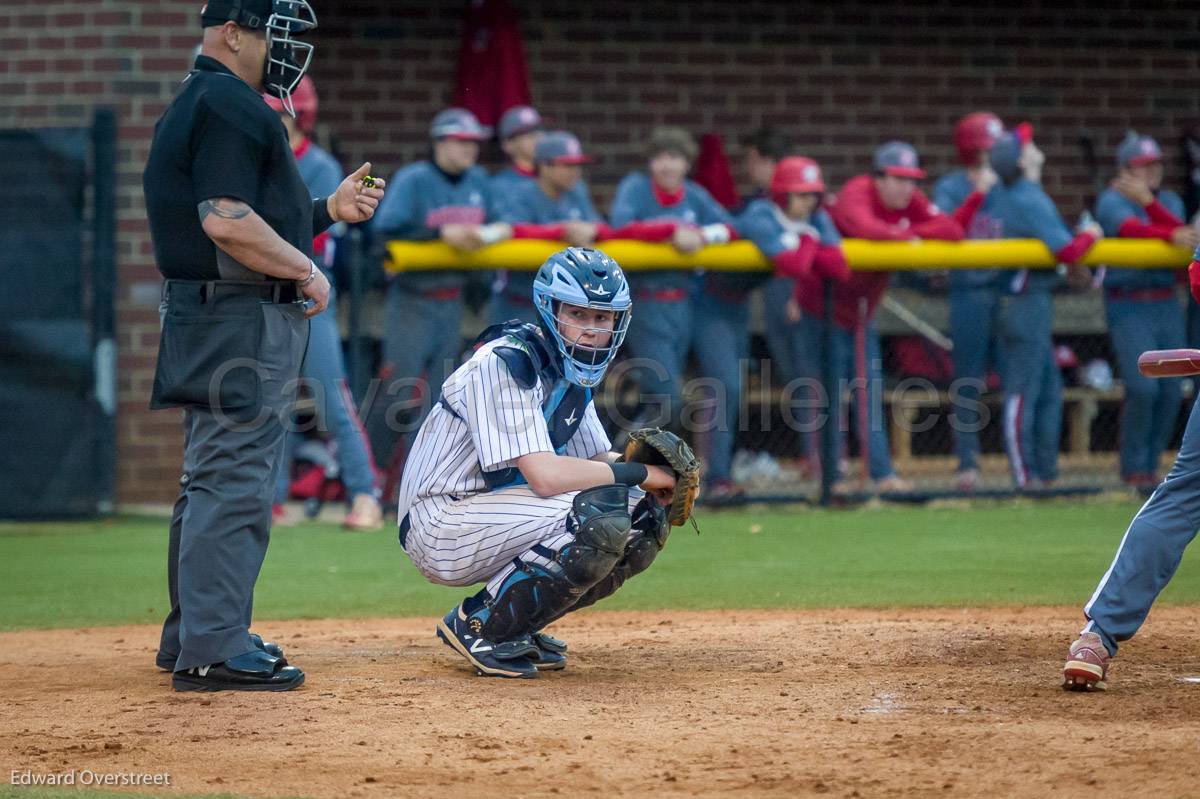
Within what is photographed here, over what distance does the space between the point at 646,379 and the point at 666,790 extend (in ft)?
19.2

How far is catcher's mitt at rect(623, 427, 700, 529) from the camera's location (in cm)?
481

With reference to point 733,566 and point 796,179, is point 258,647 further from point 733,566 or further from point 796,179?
point 796,179

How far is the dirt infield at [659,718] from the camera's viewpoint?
3.67m

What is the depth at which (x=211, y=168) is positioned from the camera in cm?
460

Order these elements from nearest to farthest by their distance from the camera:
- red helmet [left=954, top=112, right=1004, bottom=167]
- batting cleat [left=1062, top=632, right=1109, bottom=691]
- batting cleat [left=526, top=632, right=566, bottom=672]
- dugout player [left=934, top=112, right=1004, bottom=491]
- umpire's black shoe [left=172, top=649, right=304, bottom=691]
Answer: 1. batting cleat [left=1062, top=632, right=1109, bottom=691]
2. umpire's black shoe [left=172, top=649, right=304, bottom=691]
3. batting cleat [left=526, top=632, right=566, bottom=672]
4. dugout player [left=934, top=112, right=1004, bottom=491]
5. red helmet [left=954, top=112, right=1004, bottom=167]

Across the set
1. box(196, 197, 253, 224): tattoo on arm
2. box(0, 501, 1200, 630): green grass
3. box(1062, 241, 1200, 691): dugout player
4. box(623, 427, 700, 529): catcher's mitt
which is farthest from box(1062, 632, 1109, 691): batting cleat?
box(196, 197, 253, 224): tattoo on arm

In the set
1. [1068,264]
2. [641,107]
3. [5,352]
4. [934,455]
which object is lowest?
[934,455]

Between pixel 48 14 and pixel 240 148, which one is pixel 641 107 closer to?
pixel 48 14

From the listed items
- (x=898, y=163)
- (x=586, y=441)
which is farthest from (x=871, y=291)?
(x=586, y=441)

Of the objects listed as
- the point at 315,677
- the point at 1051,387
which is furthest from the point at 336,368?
the point at 1051,387

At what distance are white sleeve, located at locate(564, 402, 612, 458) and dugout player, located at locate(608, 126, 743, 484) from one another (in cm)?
409

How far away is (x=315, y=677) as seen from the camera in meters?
4.92

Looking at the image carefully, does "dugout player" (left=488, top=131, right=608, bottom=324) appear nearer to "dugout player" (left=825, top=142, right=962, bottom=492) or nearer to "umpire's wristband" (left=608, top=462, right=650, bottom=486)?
"dugout player" (left=825, top=142, right=962, bottom=492)

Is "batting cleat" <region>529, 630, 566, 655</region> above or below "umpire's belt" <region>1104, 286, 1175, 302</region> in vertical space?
below
